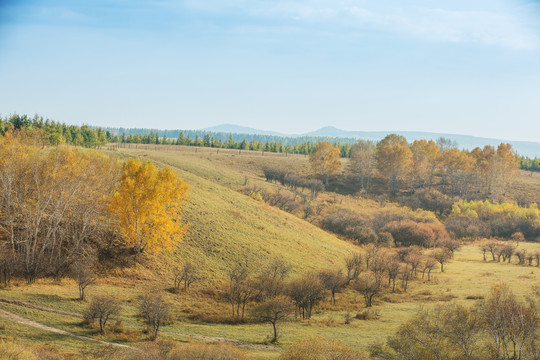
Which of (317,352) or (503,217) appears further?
(503,217)

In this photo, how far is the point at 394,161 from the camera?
5074 inches

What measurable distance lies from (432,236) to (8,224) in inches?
2970

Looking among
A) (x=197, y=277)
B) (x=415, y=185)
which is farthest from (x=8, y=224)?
(x=415, y=185)

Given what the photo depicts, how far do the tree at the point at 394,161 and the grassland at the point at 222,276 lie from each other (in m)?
45.5

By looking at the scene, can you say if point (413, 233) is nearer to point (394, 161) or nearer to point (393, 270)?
point (393, 270)

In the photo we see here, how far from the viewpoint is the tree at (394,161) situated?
12775cm

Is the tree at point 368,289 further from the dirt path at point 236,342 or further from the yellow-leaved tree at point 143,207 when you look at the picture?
the yellow-leaved tree at point 143,207

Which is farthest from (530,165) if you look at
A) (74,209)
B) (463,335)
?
(74,209)

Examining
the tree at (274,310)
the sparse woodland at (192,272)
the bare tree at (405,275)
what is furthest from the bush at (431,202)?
the tree at (274,310)

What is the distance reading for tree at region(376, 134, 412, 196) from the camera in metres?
128

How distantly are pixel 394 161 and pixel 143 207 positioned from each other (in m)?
100

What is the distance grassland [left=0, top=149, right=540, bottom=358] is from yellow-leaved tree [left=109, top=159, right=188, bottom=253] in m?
2.86

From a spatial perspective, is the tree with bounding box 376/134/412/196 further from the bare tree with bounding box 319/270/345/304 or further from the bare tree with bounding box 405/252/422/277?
the bare tree with bounding box 319/270/345/304

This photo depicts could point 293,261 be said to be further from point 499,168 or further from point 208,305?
point 499,168
